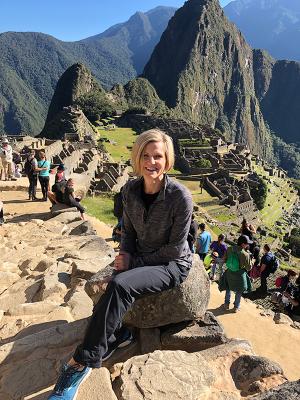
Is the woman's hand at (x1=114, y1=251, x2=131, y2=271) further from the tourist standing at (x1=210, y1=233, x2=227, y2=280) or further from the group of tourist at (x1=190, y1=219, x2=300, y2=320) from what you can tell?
the tourist standing at (x1=210, y1=233, x2=227, y2=280)

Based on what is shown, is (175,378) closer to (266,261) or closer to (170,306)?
(170,306)

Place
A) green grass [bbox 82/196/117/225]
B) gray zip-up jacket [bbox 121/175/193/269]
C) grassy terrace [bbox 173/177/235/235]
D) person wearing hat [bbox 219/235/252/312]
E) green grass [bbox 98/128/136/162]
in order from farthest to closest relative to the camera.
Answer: green grass [bbox 98/128/136/162] → grassy terrace [bbox 173/177/235/235] → green grass [bbox 82/196/117/225] → person wearing hat [bbox 219/235/252/312] → gray zip-up jacket [bbox 121/175/193/269]

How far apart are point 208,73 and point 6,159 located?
552 feet

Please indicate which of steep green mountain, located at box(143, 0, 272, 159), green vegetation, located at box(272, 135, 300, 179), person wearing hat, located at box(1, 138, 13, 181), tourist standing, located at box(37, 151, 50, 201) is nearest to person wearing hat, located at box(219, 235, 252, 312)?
tourist standing, located at box(37, 151, 50, 201)

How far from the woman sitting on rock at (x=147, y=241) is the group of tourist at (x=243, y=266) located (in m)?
1.74

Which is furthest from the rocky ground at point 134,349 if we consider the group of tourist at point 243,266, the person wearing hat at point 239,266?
the group of tourist at point 243,266

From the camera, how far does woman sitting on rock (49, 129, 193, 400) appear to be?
9.43 feet

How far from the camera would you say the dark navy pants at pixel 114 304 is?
2.79 meters

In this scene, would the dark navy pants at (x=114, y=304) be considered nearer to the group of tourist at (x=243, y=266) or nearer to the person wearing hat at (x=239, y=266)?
the group of tourist at (x=243, y=266)

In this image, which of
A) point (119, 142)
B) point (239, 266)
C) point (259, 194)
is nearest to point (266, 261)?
point (239, 266)

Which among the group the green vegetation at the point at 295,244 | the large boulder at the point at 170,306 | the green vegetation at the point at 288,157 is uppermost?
the large boulder at the point at 170,306

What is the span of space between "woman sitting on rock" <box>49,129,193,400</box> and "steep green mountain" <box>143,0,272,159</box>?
14647cm

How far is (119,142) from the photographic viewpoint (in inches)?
2378

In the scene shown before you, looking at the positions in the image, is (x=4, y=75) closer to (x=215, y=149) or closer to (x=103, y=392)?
(x=215, y=149)
